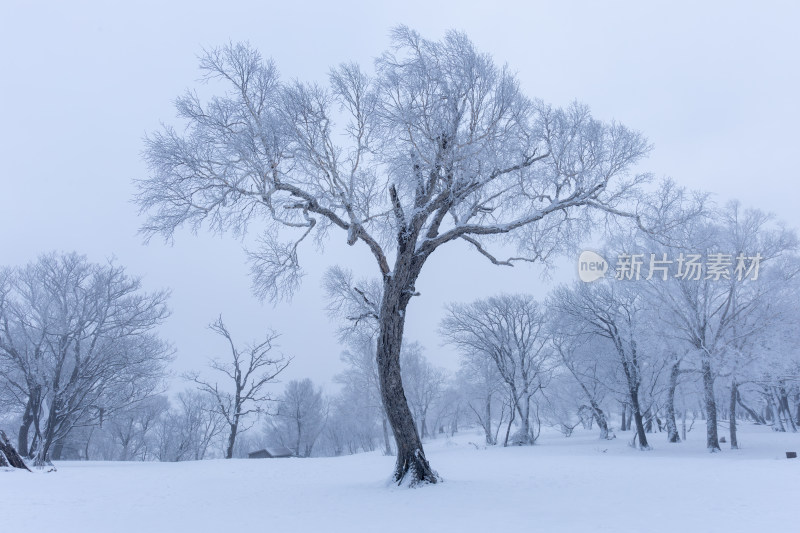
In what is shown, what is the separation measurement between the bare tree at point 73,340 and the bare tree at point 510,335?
57.9ft

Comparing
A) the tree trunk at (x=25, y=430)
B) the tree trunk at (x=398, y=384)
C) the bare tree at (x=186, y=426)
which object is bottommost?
the bare tree at (x=186, y=426)

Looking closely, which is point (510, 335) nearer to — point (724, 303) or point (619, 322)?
point (619, 322)

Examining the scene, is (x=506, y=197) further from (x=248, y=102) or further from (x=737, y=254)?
(x=737, y=254)

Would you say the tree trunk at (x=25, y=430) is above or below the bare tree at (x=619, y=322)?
below

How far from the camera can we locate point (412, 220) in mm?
10500

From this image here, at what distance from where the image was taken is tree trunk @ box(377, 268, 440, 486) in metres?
9.83

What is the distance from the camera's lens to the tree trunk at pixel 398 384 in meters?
9.83

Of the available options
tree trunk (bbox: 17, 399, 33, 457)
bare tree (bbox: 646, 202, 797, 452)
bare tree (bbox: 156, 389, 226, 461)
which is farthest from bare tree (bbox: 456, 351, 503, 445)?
tree trunk (bbox: 17, 399, 33, 457)

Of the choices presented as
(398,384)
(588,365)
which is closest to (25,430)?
(398,384)

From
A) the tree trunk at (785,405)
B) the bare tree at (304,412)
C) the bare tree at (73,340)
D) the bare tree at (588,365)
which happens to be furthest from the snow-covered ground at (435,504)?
the bare tree at (304,412)

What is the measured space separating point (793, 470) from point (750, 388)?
1826 centimetres

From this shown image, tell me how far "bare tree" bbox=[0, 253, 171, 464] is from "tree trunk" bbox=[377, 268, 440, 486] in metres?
15.6

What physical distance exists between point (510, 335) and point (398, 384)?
75.6ft

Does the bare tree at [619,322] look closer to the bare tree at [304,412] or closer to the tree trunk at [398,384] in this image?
the tree trunk at [398,384]
